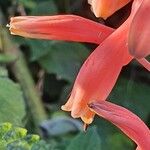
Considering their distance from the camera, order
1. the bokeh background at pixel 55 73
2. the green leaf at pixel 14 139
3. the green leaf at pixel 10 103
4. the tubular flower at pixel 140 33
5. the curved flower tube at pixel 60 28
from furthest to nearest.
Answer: the bokeh background at pixel 55 73, the green leaf at pixel 10 103, the green leaf at pixel 14 139, the curved flower tube at pixel 60 28, the tubular flower at pixel 140 33

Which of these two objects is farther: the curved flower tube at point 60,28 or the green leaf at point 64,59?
the green leaf at point 64,59

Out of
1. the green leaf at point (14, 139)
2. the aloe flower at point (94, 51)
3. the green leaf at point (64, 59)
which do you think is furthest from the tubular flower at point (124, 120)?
the green leaf at point (64, 59)

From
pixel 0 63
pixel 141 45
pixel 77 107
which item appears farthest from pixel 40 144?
pixel 0 63

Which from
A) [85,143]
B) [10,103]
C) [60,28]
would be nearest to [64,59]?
[10,103]

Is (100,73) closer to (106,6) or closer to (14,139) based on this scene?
(106,6)

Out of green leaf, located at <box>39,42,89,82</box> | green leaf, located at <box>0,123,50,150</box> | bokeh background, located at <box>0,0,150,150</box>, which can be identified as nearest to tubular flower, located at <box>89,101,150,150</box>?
green leaf, located at <box>0,123,50,150</box>

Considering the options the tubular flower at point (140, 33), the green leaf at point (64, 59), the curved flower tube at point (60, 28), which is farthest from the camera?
the green leaf at point (64, 59)

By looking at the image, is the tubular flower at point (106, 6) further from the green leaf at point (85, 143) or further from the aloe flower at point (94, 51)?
the green leaf at point (85, 143)
